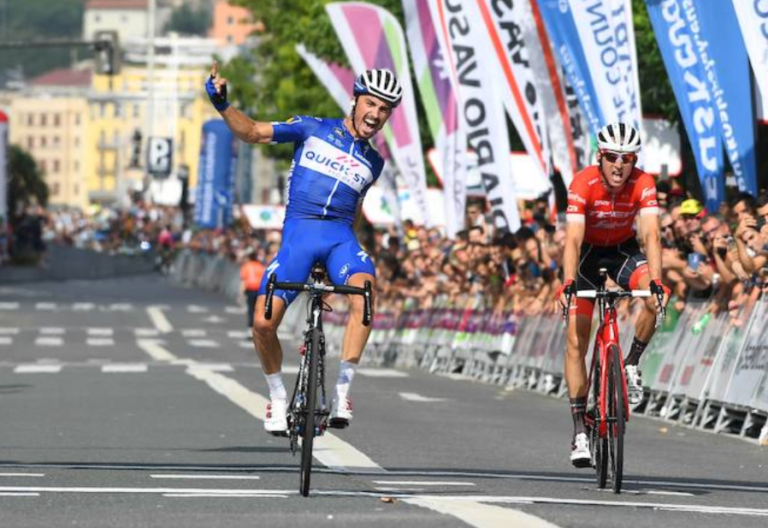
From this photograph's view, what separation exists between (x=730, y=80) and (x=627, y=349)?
8.71 ft

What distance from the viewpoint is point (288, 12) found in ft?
235

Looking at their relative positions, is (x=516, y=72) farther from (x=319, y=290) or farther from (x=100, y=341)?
(x=319, y=290)

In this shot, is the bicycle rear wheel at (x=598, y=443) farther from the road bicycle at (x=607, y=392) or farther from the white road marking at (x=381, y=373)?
the white road marking at (x=381, y=373)

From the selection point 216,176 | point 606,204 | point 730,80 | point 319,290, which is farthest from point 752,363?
point 216,176

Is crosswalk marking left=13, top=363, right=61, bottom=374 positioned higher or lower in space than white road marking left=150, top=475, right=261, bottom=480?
lower

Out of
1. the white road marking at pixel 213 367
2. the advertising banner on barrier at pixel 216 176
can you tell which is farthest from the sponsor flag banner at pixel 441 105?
the advertising banner on barrier at pixel 216 176

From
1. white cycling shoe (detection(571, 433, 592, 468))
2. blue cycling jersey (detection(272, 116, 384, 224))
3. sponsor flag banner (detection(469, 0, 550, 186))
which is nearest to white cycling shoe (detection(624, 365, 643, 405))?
white cycling shoe (detection(571, 433, 592, 468))

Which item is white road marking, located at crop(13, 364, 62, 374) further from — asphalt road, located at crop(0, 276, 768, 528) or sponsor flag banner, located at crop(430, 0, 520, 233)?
sponsor flag banner, located at crop(430, 0, 520, 233)

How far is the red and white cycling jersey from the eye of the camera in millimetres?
14039

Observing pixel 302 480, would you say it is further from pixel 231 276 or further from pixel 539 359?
pixel 231 276

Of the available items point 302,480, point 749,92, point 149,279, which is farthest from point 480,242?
point 149,279

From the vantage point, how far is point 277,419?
1358 centimetres

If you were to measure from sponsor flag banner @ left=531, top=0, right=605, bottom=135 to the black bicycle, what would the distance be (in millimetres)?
13036

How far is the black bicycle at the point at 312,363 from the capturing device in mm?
12867
